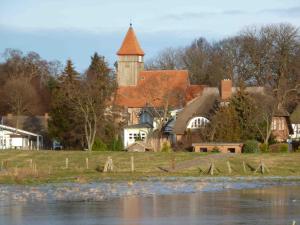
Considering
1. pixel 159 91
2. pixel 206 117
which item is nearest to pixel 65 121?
pixel 206 117

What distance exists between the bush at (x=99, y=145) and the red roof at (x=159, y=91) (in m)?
14.9

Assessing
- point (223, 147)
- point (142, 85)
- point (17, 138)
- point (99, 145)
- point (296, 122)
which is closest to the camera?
point (223, 147)

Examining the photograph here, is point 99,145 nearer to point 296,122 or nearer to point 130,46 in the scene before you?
point 296,122

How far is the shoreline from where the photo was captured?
37.8 metres

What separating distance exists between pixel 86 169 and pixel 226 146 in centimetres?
1657

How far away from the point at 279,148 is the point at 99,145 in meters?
19.4

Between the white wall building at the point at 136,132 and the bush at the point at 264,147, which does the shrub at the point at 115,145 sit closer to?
the white wall building at the point at 136,132

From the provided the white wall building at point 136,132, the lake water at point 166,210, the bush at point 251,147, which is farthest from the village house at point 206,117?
the lake water at point 166,210

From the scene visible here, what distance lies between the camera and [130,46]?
390ft

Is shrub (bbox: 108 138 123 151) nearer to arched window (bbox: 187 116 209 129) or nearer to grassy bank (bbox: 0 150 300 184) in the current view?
arched window (bbox: 187 116 209 129)

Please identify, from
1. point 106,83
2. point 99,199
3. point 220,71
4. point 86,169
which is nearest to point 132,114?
point 220,71

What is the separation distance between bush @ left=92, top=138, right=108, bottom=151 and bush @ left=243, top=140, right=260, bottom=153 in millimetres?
15933

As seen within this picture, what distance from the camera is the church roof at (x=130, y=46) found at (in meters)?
118

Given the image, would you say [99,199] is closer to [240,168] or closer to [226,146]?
[240,168]
